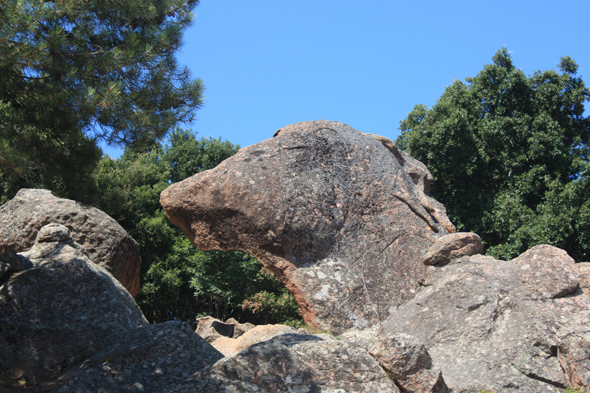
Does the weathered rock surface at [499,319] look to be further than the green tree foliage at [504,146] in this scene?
No

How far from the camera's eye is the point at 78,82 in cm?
A: 755

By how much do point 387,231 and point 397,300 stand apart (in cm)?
124

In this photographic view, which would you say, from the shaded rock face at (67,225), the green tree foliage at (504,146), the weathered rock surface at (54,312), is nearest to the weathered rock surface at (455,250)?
the weathered rock surface at (54,312)

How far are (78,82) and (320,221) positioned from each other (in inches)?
170

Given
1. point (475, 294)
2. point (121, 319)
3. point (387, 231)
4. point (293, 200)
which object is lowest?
point (475, 294)

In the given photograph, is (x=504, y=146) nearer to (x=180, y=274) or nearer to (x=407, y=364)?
(x=180, y=274)

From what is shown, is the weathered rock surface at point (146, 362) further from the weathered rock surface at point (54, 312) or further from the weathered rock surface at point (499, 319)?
the weathered rock surface at point (499, 319)

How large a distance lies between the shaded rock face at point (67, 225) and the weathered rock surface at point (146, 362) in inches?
180

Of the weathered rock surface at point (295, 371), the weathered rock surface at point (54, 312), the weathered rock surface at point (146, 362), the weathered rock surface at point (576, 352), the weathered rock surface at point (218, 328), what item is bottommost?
the weathered rock surface at point (576, 352)

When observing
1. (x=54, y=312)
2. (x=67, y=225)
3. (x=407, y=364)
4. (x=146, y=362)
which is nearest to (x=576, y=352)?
(x=407, y=364)

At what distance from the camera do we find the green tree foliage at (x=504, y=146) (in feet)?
60.1

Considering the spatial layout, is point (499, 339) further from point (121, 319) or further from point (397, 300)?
point (121, 319)

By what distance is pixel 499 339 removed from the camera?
6.77 meters

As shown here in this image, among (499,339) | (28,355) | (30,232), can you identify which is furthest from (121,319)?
(499,339)
